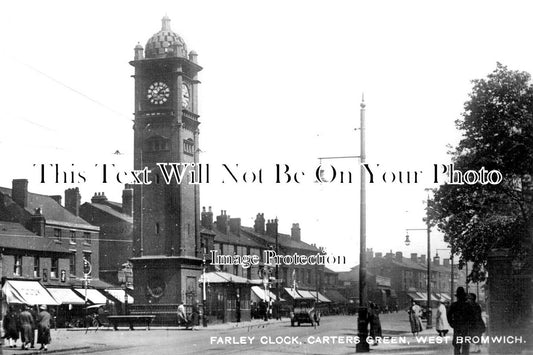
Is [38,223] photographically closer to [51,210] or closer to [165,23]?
[51,210]

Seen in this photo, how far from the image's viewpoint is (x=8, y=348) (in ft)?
87.5

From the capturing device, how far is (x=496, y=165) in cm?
3030

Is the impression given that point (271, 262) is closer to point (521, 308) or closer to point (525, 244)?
point (525, 244)

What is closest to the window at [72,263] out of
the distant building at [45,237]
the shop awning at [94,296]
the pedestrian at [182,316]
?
the distant building at [45,237]

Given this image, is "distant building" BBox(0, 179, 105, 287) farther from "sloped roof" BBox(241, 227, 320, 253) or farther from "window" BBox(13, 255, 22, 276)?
"sloped roof" BBox(241, 227, 320, 253)

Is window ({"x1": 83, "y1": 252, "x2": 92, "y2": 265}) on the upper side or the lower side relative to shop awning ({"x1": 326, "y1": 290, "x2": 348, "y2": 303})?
upper

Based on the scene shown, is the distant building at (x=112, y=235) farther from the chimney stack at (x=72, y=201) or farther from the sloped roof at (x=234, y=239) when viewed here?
the sloped roof at (x=234, y=239)

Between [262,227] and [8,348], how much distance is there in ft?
209

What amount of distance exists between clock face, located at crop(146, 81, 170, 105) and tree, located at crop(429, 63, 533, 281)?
80.6 ft

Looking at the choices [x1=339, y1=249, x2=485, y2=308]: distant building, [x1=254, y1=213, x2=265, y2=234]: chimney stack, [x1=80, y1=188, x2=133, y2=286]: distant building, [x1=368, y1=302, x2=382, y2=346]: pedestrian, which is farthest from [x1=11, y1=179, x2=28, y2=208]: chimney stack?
[x1=339, y1=249, x2=485, y2=308]: distant building

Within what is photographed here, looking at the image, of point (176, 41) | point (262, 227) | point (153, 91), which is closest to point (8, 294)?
point (153, 91)

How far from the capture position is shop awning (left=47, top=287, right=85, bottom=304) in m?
55.3

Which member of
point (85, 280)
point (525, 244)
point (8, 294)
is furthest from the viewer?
point (85, 280)

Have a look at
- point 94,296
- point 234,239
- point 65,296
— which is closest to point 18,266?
point 65,296
